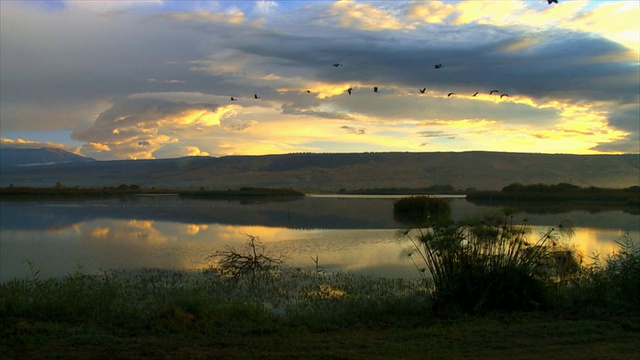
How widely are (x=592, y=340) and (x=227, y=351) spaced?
175 inches

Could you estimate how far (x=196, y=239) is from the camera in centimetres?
2014

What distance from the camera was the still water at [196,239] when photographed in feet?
47.2

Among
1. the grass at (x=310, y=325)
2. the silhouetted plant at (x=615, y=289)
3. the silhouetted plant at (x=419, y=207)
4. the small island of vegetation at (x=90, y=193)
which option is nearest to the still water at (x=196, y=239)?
the silhouetted plant at (x=419, y=207)

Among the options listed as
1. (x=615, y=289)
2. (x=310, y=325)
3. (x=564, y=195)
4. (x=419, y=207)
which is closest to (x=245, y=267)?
(x=310, y=325)

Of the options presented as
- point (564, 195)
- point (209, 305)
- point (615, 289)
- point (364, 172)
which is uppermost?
point (364, 172)

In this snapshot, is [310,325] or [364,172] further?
[364,172]

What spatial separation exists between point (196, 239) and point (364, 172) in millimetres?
90045

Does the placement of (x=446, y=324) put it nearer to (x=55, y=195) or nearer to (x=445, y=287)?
(x=445, y=287)

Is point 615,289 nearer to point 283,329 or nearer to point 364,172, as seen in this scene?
point 283,329

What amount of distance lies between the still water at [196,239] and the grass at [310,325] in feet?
8.09

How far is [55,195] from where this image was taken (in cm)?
5409

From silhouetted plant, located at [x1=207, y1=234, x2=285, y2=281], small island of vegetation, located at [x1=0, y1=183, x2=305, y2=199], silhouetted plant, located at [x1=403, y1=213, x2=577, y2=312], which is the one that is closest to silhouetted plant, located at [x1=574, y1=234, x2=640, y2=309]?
silhouetted plant, located at [x1=403, y1=213, x2=577, y2=312]

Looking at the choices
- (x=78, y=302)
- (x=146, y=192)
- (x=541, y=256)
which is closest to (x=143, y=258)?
(x=78, y=302)

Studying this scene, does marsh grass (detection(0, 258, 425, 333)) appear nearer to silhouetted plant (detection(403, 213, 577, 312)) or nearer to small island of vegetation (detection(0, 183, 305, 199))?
silhouetted plant (detection(403, 213, 577, 312))
